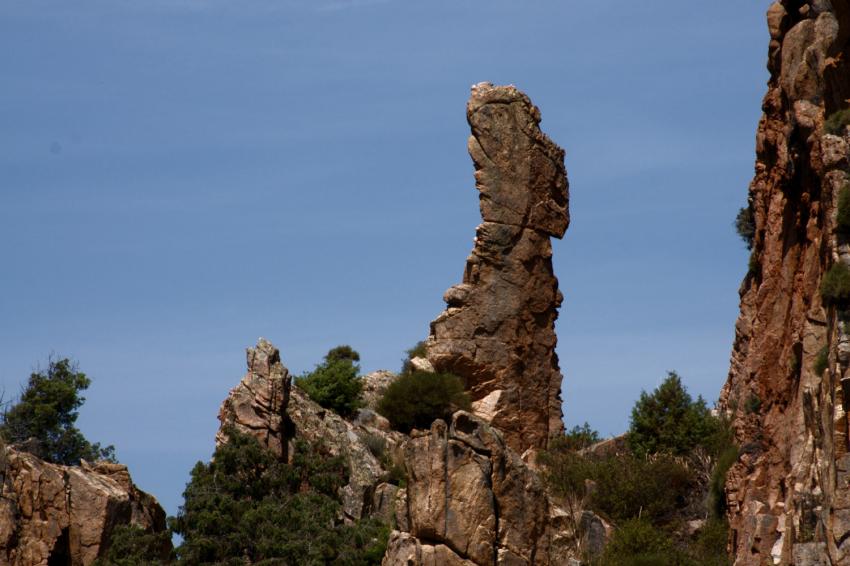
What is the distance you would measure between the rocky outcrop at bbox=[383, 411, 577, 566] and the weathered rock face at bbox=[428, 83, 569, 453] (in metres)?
16.5

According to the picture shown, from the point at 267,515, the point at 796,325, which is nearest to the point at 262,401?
the point at 267,515

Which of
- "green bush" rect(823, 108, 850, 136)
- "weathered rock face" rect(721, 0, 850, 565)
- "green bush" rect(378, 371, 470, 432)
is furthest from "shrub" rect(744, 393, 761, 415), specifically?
"green bush" rect(378, 371, 470, 432)

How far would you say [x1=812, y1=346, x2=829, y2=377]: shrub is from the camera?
61719 millimetres

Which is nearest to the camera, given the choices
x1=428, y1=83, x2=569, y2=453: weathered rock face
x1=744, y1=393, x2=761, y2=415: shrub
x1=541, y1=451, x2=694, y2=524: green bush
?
x1=744, y1=393, x2=761, y2=415: shrub

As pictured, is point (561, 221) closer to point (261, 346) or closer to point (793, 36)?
point (261, 346)

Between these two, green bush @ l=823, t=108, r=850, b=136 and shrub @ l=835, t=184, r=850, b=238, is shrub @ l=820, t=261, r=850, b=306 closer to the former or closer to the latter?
shrub @ l=835, t=184, r=850, b=238

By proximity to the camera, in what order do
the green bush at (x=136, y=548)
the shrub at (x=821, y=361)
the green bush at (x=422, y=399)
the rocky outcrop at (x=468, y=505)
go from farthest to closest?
the green bush at (x=422, y=399), the green bush at (x=136, y=548), the rocky outcrop at (x=468, y=505), the shrub at (x=821, y=361)

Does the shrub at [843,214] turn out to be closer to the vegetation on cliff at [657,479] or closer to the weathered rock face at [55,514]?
the vegetation on cliff at [657,479]

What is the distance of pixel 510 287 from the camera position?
283ft

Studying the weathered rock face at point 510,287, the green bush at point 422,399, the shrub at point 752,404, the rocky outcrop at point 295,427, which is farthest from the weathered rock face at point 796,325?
the rocky outcrop at point 295,427

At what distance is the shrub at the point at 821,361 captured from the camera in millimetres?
61719

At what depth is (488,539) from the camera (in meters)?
66.6

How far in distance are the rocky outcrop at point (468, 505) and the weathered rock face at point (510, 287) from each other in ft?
54.1

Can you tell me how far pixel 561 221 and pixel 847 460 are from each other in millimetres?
33154
